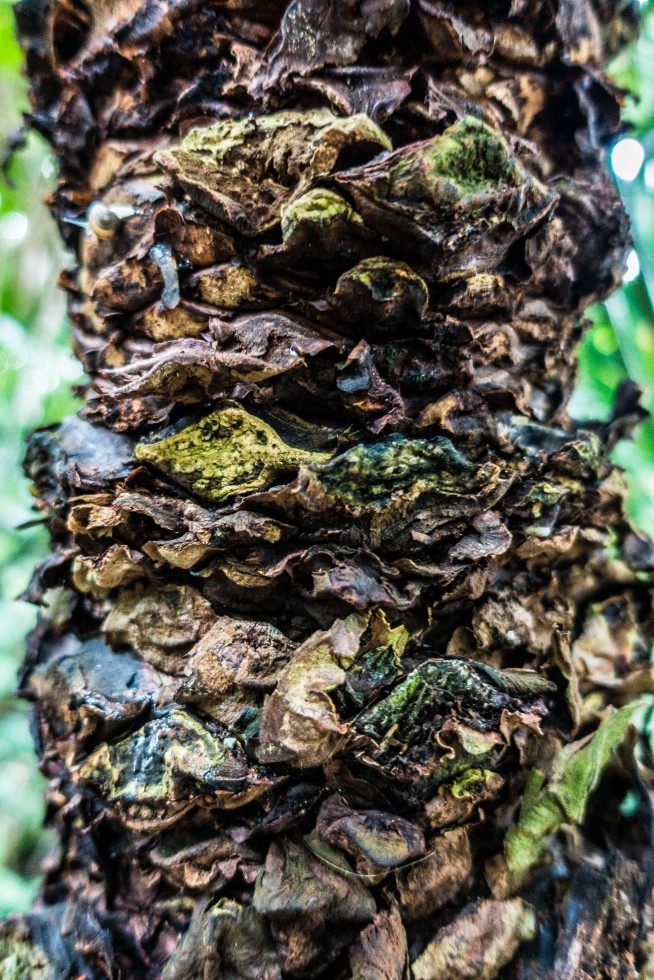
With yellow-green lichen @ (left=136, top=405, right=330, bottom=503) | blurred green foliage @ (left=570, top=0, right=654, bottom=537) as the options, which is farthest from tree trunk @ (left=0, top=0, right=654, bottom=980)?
blurred green foliage @ (left=570, top=0, right=654, bottom=537)

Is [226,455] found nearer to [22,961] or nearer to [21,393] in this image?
[22,961]

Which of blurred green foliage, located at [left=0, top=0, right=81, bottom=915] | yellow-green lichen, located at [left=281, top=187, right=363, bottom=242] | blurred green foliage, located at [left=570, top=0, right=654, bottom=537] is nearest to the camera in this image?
yellow-green lichen, located at [left=281, top=187, right=363, bottom=242]

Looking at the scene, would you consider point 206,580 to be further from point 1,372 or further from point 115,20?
point 1,372

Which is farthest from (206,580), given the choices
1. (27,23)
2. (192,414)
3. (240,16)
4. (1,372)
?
(1,372)

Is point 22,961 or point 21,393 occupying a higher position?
point 21,393

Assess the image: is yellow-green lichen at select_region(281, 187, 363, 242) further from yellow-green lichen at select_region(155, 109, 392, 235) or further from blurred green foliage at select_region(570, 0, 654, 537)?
blurred green foliage at select_region(570, 0, 654, 537)

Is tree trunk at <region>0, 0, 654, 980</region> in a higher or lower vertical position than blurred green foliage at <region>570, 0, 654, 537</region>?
lower

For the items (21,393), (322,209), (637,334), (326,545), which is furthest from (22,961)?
(21,393)
